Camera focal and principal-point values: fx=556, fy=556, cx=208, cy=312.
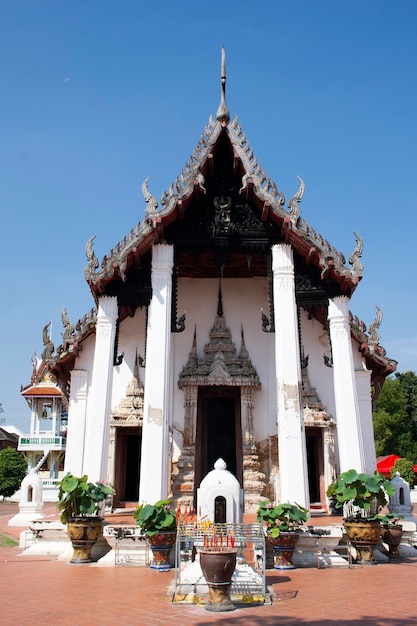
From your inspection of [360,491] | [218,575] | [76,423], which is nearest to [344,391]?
[360,491]

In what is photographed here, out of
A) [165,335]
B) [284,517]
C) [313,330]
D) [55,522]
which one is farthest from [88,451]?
[313,330]

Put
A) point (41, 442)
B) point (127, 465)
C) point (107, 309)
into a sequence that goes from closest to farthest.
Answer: point (107, 309)
point (127, 465)
point (41, 442)

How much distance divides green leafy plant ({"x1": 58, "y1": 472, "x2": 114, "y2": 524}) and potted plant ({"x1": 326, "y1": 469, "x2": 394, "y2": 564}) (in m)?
3.72

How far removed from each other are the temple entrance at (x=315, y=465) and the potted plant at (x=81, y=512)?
560 centimetres

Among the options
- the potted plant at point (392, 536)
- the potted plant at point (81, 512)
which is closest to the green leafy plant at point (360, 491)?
the potted plant at point (392, 536)

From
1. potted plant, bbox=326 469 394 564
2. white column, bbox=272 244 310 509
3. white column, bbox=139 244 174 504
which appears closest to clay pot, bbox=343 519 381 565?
potted plant, bbox=326 469 394 564

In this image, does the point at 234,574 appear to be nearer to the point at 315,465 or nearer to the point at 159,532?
the point at 159,532

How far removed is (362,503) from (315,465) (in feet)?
14.0

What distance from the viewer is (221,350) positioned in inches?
509

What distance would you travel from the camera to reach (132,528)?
8.87 meters

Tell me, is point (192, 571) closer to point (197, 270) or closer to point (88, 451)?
point (88, 451)

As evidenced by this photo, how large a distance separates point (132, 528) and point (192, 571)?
263 cm

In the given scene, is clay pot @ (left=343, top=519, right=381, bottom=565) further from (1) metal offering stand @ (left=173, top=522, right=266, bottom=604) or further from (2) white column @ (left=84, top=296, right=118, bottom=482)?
(2) white column @ (left=84, top=296, right=118, bottom=482)

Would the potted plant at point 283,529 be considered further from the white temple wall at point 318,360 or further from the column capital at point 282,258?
the white temple wall at point 318,360
